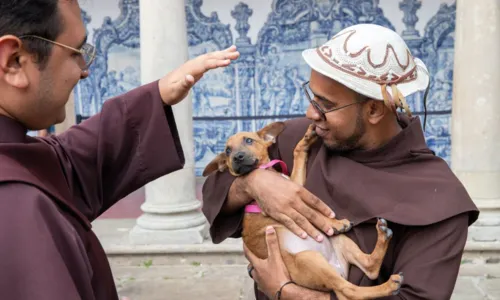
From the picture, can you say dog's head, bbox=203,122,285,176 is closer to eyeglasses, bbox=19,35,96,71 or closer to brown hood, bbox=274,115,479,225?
brown hood, bbox=274,115,479,225

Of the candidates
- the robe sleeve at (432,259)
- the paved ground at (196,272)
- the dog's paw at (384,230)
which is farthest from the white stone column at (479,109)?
the dog's paw at (384,230)

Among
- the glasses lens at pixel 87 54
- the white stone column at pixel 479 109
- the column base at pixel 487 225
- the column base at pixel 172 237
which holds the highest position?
the glasses lens at pixel 87 54

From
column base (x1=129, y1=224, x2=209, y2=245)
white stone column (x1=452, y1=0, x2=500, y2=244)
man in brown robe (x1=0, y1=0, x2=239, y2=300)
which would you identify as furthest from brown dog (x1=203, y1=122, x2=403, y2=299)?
white stone column (x1=452, y1=0, x2=500, y2=244)

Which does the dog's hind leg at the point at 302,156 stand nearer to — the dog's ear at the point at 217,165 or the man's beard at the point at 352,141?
the man's beard at the point at 352,141

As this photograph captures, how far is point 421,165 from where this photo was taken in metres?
2.09

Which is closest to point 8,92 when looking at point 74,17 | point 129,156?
point 74,17

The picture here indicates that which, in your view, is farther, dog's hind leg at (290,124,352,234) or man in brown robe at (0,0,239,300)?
dog's hind leg at (290,124,352,234)

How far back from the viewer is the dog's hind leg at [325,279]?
6.17 ft

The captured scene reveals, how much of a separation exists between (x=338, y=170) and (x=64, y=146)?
1100 millimetres

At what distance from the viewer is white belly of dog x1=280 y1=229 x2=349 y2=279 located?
2.12m

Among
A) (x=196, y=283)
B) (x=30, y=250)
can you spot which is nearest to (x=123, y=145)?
(x=30, y=250)

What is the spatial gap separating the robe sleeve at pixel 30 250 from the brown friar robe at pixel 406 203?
1.21 m

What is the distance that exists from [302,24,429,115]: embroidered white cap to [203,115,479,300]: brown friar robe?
0.23m

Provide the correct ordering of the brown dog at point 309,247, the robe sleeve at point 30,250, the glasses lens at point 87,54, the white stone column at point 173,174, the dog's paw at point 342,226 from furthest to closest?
the white stone column at point 173,174
the dog's paw at point 342,226
the brown dog at point 309,247
the glasses lens at point 87,54
the robe sleeve at point 30,250
